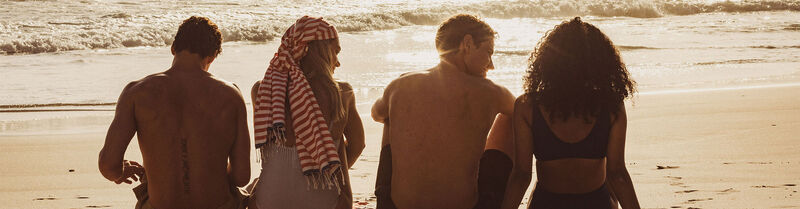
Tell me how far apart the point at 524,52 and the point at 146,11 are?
9.64m

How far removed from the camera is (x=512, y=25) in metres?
22.9

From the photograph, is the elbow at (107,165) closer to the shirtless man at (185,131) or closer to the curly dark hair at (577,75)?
the shirtless man at (185,131)

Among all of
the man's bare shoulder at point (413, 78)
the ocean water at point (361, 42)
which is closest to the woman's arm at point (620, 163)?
the man's bare shoulder at point (413, 78)

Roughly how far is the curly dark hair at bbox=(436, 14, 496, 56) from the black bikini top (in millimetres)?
447

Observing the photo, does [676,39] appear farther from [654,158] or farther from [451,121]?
[451,121]

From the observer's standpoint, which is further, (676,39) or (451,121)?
(676,39)

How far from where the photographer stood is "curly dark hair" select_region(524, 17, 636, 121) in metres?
3.69

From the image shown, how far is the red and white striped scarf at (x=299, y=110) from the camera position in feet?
12.8

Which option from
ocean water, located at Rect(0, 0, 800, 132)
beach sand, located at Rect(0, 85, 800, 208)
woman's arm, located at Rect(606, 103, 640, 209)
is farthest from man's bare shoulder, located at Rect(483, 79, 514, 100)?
ocean water, located at Rect(0, 0, 800, 132)

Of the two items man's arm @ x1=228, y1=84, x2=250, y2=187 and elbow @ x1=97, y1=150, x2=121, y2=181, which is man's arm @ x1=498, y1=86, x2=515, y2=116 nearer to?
man's arm @ x1=228, y1=84, x2=250, y2=187

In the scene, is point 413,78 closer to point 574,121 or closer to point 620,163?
point 574,121

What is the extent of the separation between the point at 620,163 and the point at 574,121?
263mm

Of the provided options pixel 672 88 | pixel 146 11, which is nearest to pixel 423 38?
pixel 146 11

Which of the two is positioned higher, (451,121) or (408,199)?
(451,121)
